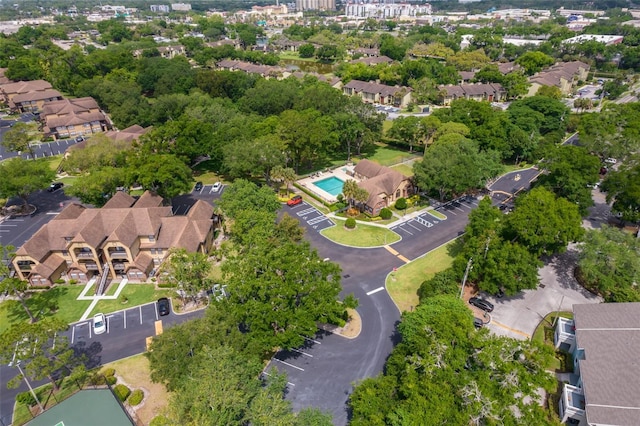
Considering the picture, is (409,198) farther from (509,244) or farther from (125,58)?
(125,58)

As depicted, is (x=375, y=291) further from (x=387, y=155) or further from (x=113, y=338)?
(x=387, y=155)

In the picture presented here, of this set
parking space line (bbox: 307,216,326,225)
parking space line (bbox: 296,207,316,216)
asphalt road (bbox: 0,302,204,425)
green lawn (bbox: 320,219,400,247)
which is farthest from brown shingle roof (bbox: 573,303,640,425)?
parking space line (bbox: 296,207,316,216)

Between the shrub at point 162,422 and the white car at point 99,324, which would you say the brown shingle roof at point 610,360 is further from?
the white car at point 99,324

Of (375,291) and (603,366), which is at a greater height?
(603,366)

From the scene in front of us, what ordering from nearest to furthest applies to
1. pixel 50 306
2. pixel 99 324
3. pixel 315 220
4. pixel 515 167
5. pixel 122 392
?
pixel 122 392 < pixel 99 324 < pixel 50 306 < pixel 315 220 < pixel 515 167

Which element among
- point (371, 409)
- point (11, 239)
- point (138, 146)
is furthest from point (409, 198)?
point (11, 239)

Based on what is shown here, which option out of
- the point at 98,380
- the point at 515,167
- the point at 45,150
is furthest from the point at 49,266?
the point at 515,167

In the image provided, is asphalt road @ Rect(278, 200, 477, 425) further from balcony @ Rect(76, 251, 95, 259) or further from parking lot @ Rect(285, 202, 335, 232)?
balcony @ Rect(76, 251, 95, 259)
